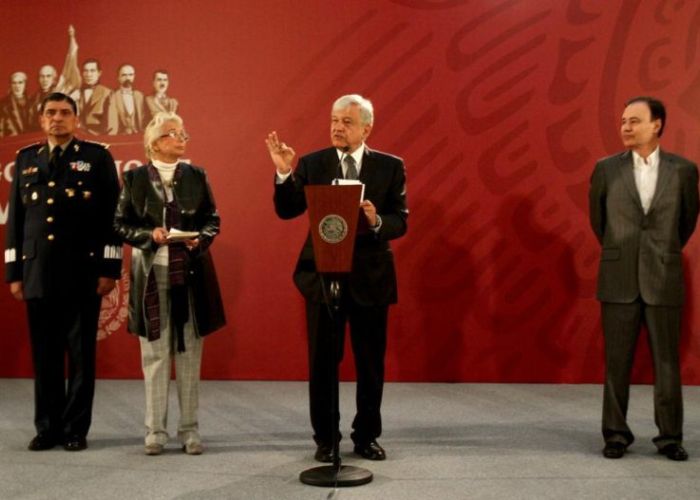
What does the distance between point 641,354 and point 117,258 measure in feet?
11.5

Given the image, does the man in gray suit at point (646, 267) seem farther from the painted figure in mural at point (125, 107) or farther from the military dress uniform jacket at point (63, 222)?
the painted figure in mural at point (125, 107)

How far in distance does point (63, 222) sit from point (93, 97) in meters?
2.22

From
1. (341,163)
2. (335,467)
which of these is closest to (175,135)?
(341,163)

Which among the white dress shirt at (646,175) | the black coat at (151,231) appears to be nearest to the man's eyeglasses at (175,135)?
the black coat at (151,231)

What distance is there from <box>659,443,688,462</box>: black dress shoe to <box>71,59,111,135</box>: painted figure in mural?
4202 mm

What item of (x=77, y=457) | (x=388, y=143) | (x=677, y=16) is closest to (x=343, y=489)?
(x=77, y=457)

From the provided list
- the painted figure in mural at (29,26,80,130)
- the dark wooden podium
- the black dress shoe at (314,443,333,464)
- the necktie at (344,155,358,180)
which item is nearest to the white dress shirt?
the necktie at (344,155,358,180)

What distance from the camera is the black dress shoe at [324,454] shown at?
3.73m

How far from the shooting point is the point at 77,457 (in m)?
3.79

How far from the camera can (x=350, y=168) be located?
3758 millimetres

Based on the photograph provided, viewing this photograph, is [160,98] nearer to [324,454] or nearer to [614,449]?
[324,454]

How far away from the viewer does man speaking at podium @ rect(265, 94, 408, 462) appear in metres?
3.67

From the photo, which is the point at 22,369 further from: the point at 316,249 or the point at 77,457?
the point at 316,249

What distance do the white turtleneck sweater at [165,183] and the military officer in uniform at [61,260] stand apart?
0.35 m
